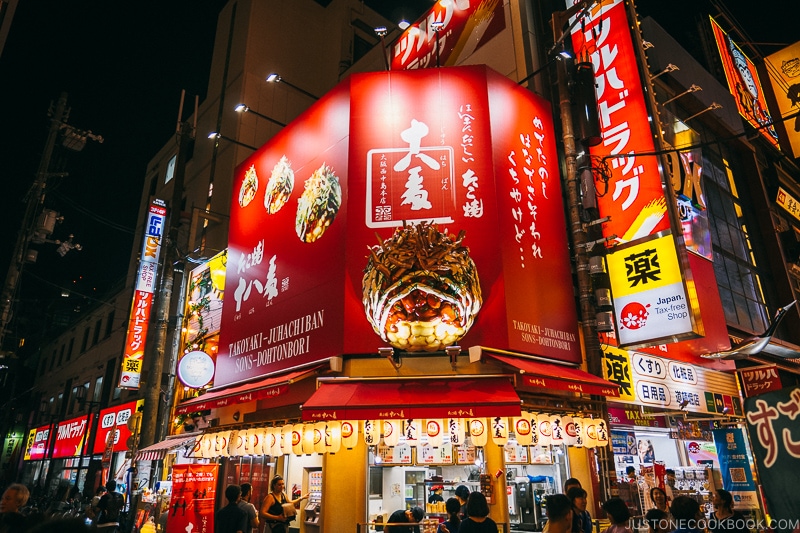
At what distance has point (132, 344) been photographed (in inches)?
795

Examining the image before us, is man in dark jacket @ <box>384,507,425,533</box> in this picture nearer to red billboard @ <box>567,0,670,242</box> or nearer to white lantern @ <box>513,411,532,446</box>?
white lantern @ <box>513,411,532,446</box>

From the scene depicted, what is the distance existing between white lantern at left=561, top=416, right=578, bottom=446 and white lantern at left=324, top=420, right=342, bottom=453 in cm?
439

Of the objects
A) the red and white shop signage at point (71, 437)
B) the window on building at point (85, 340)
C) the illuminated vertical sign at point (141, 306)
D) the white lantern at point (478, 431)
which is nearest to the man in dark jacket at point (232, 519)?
the white lantern at point (478, 431)

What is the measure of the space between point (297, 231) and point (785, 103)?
77.6 ft

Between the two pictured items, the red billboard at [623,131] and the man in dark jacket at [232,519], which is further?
the red billboard at [623,131]

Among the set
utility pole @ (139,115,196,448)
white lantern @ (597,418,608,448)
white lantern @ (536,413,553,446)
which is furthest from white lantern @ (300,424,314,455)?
utility pole @ (139,115,196,448)

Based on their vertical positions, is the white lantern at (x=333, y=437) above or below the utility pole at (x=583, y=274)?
below

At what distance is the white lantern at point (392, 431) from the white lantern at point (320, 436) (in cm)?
120

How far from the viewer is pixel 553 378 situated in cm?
923

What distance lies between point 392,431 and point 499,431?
2.02 meters

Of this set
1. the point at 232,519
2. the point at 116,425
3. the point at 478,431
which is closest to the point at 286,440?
the point at 232,519

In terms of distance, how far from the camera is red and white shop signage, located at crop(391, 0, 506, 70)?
14.7m

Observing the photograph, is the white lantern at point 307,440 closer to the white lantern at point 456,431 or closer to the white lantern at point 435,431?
the white lantern at point 435,431

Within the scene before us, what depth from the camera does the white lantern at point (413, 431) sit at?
9633 mm
